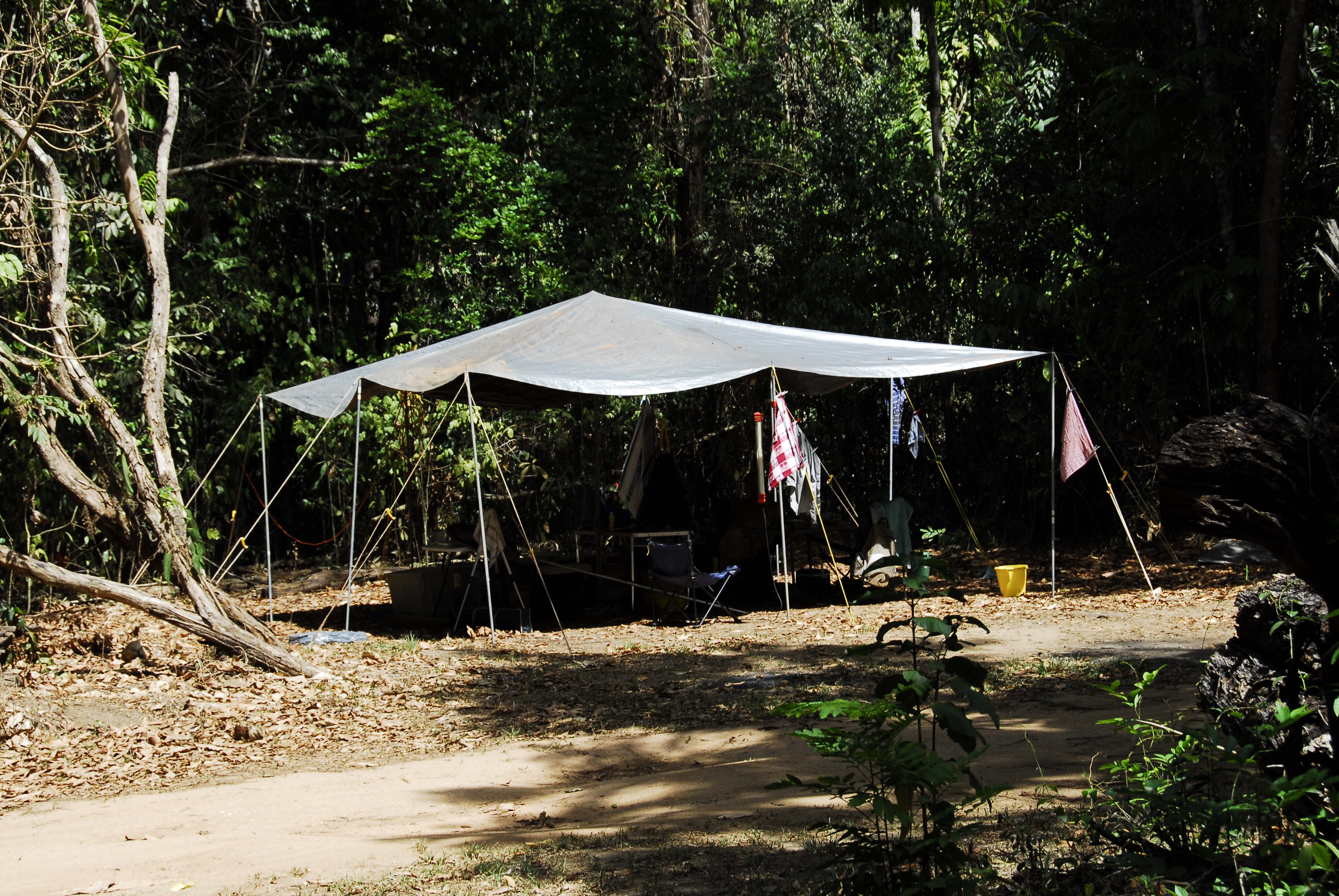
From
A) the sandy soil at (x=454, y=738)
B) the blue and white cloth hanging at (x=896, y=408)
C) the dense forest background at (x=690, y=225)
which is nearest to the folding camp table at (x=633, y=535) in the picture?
the sandy soil at (x=454, y=738)

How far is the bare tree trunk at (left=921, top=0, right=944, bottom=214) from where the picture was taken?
14312 millimetres

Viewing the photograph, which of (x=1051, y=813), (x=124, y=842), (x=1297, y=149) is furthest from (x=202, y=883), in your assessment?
(x=1297, y=149)

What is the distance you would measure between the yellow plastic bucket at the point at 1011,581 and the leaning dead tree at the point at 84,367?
5984 millimetres

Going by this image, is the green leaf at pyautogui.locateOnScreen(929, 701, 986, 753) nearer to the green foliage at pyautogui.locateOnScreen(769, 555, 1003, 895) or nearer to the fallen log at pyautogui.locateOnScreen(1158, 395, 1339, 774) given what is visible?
the green foliage at pyautogui.locateOnScreen(769, 555, 1003, 895)

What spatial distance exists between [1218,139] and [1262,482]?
9.30 meters

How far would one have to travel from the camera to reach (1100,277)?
1182 cm

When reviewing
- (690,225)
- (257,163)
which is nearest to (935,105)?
(690,225)

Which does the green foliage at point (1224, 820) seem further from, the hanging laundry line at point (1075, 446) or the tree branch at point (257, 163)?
the tree branch at point (257, 163)

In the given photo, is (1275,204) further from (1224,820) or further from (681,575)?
(1224,820)

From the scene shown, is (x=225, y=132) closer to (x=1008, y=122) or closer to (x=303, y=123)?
(x=303, y=123)

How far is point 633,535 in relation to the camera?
963 centimetres

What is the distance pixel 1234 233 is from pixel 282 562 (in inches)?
455

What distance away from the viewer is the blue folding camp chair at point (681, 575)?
930cm

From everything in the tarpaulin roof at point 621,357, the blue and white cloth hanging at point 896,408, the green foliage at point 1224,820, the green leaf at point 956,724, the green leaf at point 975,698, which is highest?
the tarpaulin roof at point 621,357
